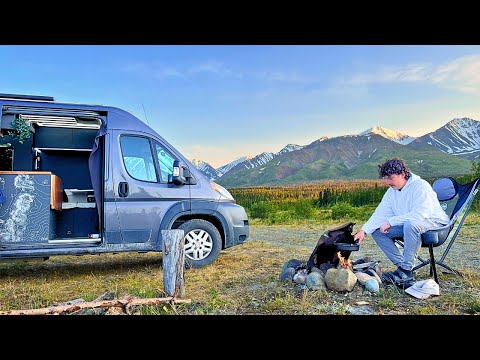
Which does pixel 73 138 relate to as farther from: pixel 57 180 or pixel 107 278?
pixel 107 278

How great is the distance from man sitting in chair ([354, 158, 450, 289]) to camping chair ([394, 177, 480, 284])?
0.28ft

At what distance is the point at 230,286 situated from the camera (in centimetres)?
518

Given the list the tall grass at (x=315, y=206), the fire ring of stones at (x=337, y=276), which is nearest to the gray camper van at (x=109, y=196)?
the fire ring of stones at (x=337, y=276)

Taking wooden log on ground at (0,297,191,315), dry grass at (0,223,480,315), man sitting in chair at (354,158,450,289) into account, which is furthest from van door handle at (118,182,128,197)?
man sitting in chair at (354,158,450,289)

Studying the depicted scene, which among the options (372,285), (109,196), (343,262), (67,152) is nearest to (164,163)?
(109,196)

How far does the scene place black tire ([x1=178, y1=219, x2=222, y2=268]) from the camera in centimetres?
604

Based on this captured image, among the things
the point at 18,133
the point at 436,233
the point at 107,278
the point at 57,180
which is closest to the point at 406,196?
the point at 436,233

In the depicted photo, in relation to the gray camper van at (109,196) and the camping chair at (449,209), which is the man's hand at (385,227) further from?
the gray camper van at (109,196)

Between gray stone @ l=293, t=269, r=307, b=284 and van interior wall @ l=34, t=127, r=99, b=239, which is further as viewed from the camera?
van interior wall @ l=34, t=127, r=99, b=239

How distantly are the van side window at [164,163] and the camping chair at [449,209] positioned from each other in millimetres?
2934

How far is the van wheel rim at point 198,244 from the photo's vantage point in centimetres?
604

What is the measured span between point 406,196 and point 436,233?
465 mm

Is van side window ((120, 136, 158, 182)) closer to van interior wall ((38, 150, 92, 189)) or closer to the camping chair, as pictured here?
van interior wall ((38, 150, 92, 189))
